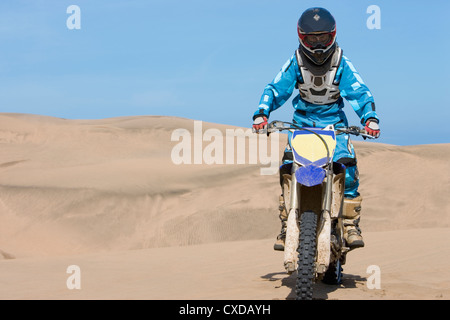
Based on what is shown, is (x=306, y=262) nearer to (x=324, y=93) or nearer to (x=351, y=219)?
(x=351, y=219)

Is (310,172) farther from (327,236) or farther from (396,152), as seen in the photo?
(396,152)

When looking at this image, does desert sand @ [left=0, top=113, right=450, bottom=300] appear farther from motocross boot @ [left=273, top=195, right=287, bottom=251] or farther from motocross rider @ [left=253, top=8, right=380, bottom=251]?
motocross rider @ [left=253, top=8, right=380, bottom=251]

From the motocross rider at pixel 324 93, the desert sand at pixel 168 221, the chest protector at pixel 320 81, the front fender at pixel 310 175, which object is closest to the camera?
the front fender at pixel 310 175

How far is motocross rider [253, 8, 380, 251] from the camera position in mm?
6879

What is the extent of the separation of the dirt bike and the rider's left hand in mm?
247

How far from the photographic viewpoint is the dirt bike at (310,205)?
5.87 metres

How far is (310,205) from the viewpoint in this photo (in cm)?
621

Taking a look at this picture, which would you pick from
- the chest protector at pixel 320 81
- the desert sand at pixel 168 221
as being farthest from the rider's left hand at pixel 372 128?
the desert sand at pixel 168 221

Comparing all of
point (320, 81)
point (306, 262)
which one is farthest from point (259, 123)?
point (306, 262)

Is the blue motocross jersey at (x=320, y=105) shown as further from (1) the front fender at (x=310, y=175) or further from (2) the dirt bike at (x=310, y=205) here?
(1) the front fender at (x=310, y=175)

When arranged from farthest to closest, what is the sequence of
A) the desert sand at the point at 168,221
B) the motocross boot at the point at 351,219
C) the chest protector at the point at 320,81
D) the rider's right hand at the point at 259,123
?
the desert sand at the point at 168,221 < the chest protector at the point at 320,81 < the motocross boot at the point at 351,219 < the rider's right hand at the point at 259,123

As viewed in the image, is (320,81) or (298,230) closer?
(298,230)

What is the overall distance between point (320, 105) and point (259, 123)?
88 centimetres

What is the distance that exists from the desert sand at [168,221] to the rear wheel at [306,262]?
925 mm
